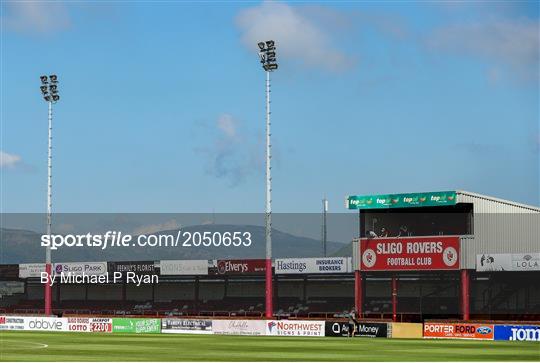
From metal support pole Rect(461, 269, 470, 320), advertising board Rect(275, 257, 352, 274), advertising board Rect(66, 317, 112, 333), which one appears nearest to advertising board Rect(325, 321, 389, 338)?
metal support pole Rect(461, 269, 470, 320)

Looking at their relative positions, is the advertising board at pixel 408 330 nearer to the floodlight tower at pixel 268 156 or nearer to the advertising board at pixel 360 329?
the advertising board at pixel 360 329

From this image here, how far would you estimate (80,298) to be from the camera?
12725 centimetres

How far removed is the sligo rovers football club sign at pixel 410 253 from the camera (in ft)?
258

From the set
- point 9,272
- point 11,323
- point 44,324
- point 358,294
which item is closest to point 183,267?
point 11,323

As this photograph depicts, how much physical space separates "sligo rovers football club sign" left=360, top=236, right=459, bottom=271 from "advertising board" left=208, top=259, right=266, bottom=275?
714 inches

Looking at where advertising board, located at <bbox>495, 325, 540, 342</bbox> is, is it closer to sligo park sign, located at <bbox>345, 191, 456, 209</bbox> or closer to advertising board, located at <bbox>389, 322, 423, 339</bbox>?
advertising board, located at <bbox>389, 322, 423, 339</bbox>

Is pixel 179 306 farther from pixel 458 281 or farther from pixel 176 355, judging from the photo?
pixel 176 355

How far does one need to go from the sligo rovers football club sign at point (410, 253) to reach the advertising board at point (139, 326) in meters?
16.2

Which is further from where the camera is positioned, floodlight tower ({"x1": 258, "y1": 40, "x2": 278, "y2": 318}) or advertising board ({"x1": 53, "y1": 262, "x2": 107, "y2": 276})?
advertising board ({"x1": 53, "y1": 262, "x2": 107, "y2": 276})

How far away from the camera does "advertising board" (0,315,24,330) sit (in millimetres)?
84375

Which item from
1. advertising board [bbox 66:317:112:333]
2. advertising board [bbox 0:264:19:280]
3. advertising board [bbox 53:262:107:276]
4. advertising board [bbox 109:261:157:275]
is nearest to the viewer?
advertising board [bbox 66:317:112:333]

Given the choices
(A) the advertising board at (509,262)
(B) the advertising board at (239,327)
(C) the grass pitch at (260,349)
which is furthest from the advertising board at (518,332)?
(B) the advertising board at (239,327)

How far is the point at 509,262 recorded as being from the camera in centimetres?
7631

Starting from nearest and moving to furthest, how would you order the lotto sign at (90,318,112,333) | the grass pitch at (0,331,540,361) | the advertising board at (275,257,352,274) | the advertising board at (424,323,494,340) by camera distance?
the grass pitch at (0,331,540,361) < the advertising board at (424,323,494,340) < the lotto sign at (90,318,112,333) < the advertising board at (275,257,352,274)
